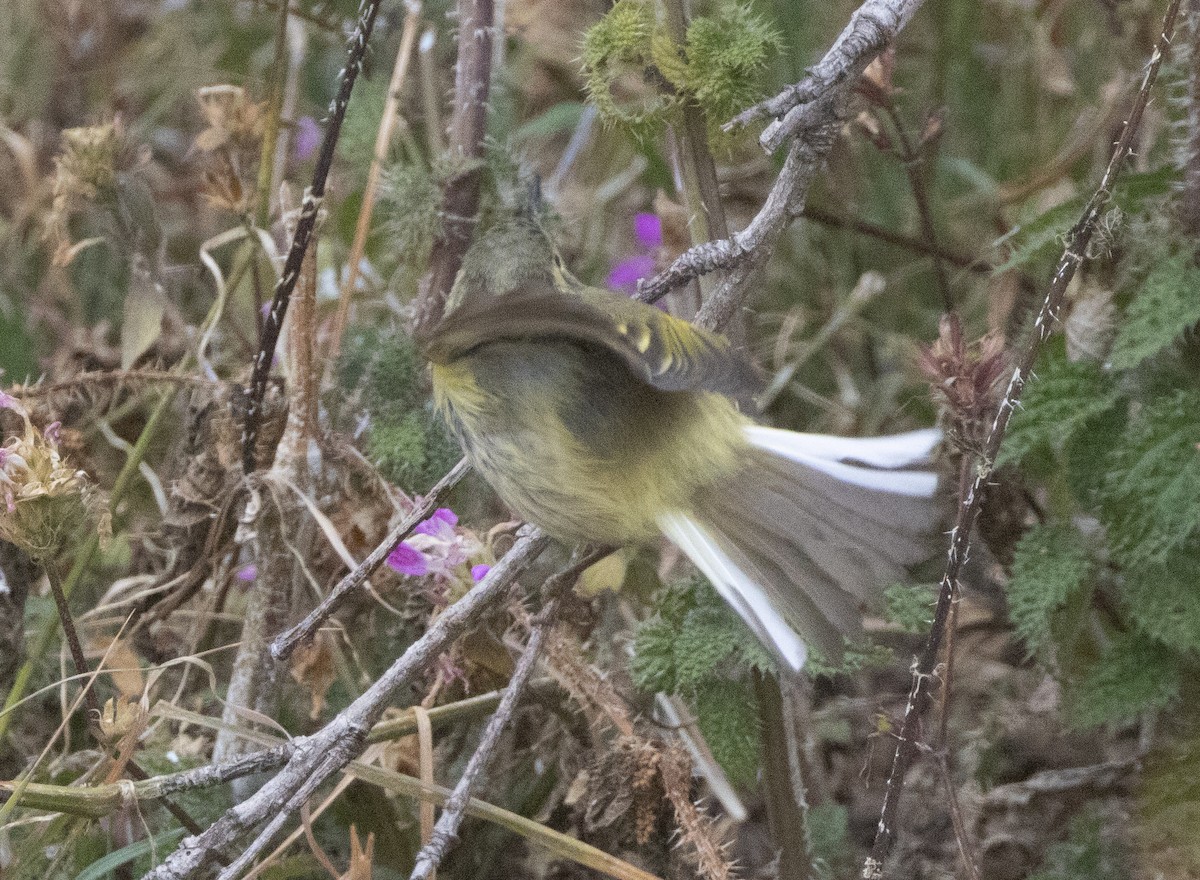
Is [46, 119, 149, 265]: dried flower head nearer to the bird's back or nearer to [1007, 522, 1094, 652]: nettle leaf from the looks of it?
the bird's back

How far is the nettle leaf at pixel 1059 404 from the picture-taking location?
6.39 feet

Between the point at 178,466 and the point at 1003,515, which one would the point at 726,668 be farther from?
the point at 178,466

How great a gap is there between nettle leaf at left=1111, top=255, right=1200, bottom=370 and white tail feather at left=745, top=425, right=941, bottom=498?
0.38 metres

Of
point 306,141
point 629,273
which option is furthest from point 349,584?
point 306,141

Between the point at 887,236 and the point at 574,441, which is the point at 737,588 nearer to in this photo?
the point at 574,441

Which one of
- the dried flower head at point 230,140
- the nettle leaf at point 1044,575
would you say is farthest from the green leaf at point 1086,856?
the dried flower head at point 230,140

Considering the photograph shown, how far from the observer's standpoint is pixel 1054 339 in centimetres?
216

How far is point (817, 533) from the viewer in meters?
1.75

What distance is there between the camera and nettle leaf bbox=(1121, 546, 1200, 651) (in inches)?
73.2

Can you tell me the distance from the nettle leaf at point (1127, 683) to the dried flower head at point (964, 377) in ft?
1.92

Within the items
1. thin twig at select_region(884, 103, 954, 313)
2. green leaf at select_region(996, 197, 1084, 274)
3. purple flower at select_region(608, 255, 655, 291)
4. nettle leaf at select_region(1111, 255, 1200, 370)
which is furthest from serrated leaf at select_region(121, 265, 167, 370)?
nettle leaf at select_region(1111, 255, 1200, 370)

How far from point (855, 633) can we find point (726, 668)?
30 centimetres

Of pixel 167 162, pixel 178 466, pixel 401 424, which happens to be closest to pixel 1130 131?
pixel 401 424

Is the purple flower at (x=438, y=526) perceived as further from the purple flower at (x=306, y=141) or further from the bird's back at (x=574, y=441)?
the purple flower at (x=306, y=141)
